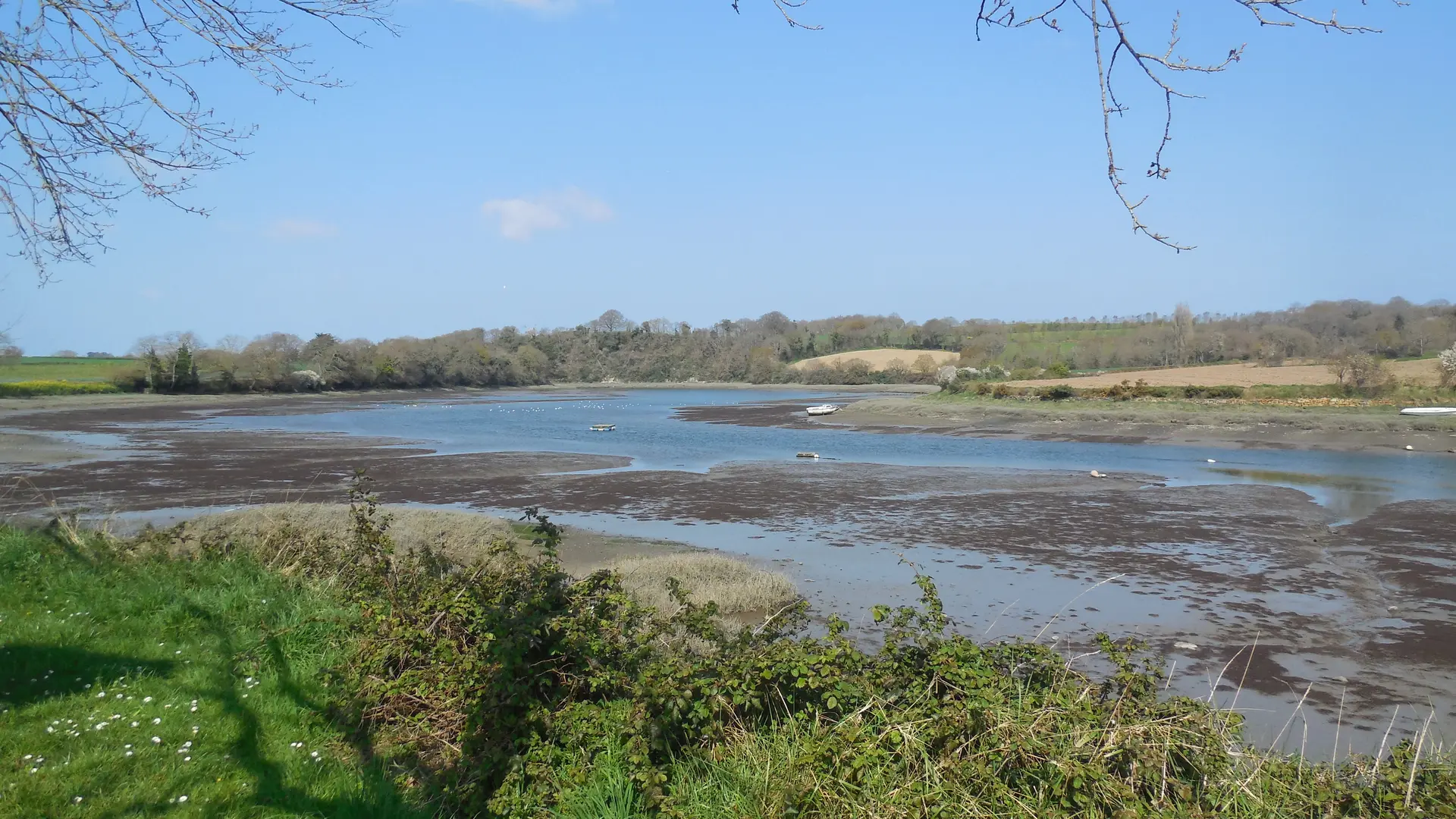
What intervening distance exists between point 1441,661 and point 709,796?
37.6ft

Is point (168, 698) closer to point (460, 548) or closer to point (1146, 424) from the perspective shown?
point (460, 548)

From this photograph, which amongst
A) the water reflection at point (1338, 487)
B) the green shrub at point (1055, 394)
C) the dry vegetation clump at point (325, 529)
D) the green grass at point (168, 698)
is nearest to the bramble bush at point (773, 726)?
the green grass at point (168, 698)

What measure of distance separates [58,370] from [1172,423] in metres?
103

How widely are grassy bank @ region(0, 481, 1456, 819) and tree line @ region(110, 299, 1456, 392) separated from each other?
212ft

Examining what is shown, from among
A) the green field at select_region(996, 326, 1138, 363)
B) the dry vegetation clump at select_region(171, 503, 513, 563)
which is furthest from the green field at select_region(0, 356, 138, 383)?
the green field at select_region(996, 326, 1138, 363)

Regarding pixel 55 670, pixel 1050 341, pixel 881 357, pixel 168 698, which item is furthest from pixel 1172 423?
pixel 881 357

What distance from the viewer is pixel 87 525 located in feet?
37.7

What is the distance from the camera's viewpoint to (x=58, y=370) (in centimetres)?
9294

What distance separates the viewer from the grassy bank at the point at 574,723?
4.07m

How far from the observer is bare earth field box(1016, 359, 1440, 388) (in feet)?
180

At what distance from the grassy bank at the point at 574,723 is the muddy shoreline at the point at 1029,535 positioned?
2.33 m

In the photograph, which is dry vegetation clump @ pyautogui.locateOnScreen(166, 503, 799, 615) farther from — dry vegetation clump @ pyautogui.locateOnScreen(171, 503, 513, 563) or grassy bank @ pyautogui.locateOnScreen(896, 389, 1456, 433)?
grassy bank @ pyautogui.locateOnScreen(896, 389, 1456, 433)

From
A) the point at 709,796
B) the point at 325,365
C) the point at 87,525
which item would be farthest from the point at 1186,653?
the point at 325,365

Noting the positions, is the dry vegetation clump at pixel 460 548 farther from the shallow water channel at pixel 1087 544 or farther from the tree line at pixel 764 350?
the tree line at pixel 764 350
